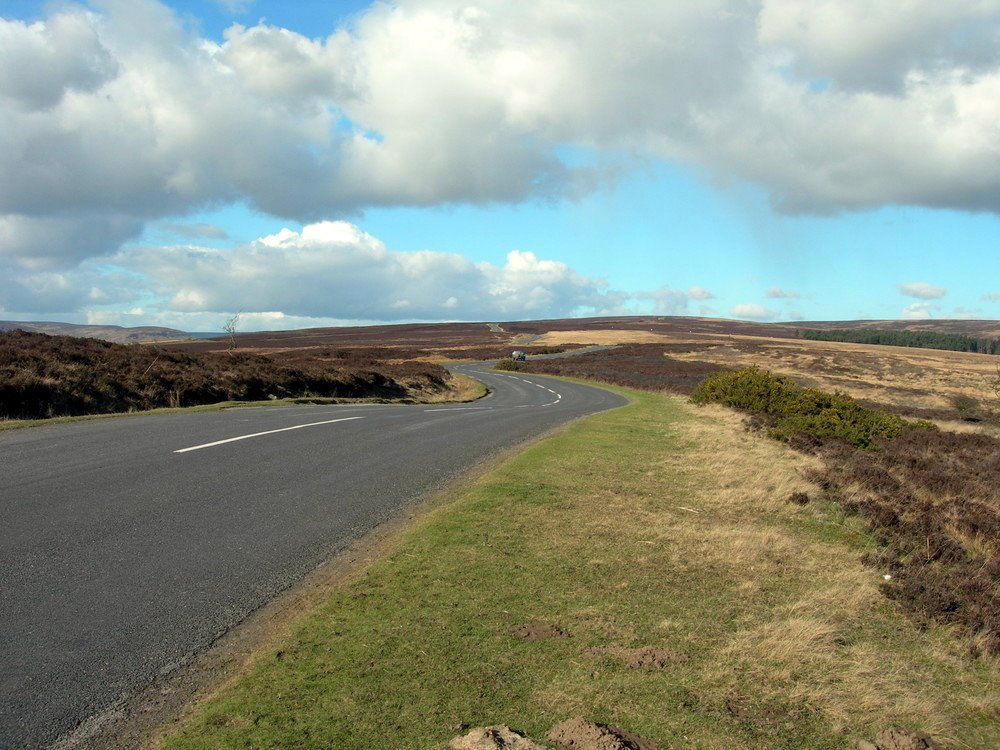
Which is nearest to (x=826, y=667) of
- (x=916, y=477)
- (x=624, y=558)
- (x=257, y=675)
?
(x=624, y=558)

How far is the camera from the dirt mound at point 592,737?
360 centimetres

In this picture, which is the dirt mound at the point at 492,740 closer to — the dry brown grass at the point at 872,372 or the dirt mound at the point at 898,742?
the dirt mound at the point at 898,742

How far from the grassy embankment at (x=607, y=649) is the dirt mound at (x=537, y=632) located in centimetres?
6

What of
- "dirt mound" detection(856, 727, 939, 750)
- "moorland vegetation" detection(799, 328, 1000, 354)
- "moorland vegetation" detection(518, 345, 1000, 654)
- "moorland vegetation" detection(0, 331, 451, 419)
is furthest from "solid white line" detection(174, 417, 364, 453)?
"moorland vegetation" detection(799, 328, 1000, 354)

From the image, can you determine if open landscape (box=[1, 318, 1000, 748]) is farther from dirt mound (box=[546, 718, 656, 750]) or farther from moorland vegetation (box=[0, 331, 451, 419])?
moorland vegetation (box=[0, 331, 451, 419])

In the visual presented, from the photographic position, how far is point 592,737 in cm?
365

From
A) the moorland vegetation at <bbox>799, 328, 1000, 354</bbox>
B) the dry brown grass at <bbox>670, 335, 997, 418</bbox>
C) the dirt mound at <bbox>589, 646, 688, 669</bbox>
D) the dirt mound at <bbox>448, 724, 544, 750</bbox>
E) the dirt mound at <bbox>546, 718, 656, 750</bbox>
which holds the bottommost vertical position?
the dry brown grass at <bbox>670, 335, 997, 418</bbox>

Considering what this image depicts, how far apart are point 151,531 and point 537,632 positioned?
4265mm

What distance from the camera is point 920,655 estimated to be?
209 inches

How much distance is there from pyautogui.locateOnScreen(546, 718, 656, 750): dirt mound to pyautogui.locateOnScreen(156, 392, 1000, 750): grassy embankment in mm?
93

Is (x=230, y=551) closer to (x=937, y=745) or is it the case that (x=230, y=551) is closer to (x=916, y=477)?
(x=937, y=745)

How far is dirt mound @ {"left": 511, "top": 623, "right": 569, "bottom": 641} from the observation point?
495 centimetres

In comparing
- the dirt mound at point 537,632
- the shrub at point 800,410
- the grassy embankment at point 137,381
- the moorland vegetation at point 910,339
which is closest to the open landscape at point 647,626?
the dirt mound at point 537,632

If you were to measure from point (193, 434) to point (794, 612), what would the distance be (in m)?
11.6
